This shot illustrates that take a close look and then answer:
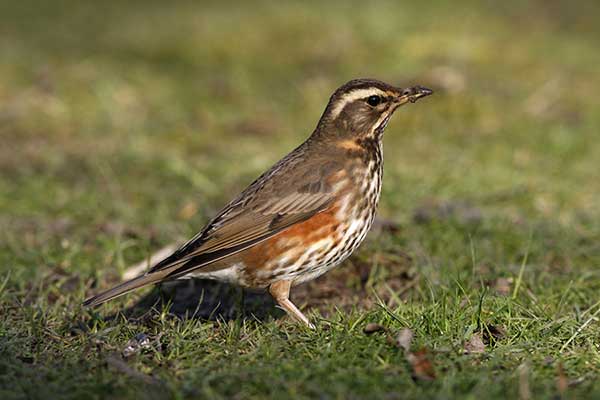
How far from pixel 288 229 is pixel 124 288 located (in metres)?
1.14

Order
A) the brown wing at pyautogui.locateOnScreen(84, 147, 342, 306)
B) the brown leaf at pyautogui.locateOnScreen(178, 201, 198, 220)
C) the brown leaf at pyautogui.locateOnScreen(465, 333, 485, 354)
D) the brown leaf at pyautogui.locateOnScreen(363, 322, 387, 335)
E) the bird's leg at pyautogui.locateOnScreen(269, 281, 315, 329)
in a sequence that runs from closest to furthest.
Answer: the brown leaf at pyautogui.locateOnScreen(465, 333, 485, 354) < the brown leaf at pyautogui.locateOnScreen(363, 322, 387, 335) < the brown wing at pyautogui.locateOnScreen(84, 147, 342, 306) < the bird's leg at pyautogui.locateOnScreen(269, 281, 315, 329) < the brown leaf at pyautogui.locateOnScreen(178, 201, 198, 220)

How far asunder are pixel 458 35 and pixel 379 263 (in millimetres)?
7077

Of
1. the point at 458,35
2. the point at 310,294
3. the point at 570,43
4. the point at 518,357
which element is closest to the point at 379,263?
the point at 310,294

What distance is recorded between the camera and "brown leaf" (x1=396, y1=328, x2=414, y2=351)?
4910mm

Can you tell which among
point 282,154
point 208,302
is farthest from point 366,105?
point 282,154

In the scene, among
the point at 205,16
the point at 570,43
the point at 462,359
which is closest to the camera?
the point at 462,359

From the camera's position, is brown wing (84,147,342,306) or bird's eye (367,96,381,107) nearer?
brown wing (84,147,342,306)

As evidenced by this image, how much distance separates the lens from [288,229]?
6.02 metres

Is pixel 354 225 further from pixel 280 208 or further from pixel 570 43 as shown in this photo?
pixel 570 43

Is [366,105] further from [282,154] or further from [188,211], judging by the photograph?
[282,154]

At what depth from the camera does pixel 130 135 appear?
10789 millimetres

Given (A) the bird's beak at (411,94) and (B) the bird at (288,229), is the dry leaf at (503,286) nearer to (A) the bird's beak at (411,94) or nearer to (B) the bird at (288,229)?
(B) the bird at (288,229)

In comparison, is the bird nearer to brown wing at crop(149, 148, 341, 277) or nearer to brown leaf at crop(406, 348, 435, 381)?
brown wing at crop(149, 148, 341, 277)

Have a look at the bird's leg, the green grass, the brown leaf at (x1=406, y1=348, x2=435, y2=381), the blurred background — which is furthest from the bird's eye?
the brown leaf at (x1=406, y1=348, x2=435, y2=381)
